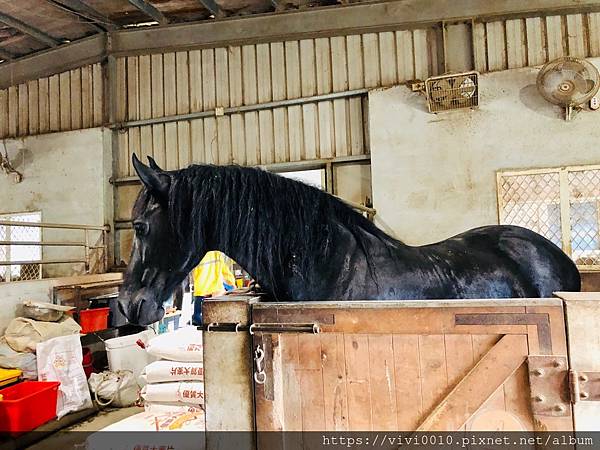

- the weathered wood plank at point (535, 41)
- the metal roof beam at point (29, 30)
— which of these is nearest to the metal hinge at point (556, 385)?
the weathered wood plank at point (535, 41)

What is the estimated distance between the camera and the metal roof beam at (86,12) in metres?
5.05

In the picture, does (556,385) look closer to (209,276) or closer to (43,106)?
(209,276)

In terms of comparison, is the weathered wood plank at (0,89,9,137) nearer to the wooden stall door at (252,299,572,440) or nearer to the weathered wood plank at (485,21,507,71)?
the weathered wood plank at (485,21,507,71)

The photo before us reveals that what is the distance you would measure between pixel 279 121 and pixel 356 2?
1.67 metres

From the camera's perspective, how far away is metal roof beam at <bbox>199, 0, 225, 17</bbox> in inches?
201

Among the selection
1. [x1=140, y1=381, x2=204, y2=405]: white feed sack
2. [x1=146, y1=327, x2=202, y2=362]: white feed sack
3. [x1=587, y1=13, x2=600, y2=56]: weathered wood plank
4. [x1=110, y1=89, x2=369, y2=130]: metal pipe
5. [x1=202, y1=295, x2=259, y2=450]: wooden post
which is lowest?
[x1=140, y1=381, x2=204, y2=405]: white feed sack

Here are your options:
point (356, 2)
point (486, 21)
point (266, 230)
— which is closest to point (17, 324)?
point (266, 230)

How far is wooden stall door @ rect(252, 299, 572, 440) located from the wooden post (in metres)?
0.03

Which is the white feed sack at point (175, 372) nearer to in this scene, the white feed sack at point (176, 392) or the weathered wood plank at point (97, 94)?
the white feed sack at point (176, 392)

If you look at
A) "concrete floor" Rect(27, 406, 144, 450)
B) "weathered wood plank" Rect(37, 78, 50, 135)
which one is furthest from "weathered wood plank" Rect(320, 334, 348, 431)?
"weathered wood plank" Rect(37, 78, 50, 135)

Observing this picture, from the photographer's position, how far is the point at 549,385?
90 cm

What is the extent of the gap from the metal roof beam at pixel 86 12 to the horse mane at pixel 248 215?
495 cm

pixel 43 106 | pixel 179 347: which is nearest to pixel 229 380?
pixel 179 347

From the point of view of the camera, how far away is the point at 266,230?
1.38m
